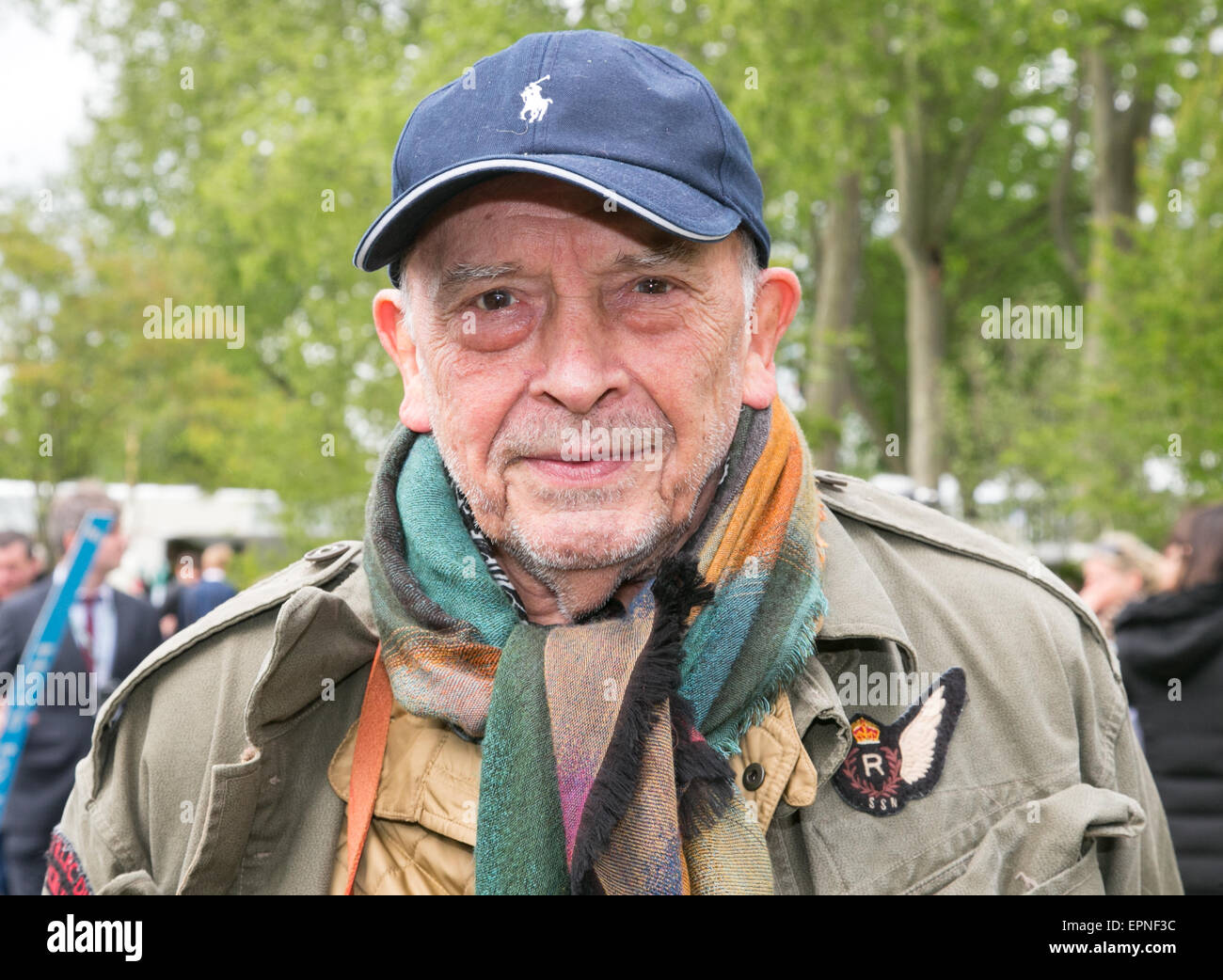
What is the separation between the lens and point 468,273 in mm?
1971

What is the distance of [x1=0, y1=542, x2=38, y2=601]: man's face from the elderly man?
217 inches

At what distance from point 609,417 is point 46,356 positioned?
65.0 ft

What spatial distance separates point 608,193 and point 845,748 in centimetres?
95

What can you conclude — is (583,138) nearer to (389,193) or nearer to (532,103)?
(532,103)

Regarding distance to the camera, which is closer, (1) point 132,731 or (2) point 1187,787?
(1) point 132,731

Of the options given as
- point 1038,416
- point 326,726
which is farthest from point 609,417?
point 1038,416

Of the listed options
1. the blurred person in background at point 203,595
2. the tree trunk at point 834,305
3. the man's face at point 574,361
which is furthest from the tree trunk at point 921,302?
the man's face at point 574,361

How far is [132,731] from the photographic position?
2168mm

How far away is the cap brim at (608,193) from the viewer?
1.85 m

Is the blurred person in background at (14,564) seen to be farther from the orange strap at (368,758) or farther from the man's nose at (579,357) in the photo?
the man's nose at (579,357)

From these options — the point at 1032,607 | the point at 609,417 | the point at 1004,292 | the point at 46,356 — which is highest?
the point at 1004,292

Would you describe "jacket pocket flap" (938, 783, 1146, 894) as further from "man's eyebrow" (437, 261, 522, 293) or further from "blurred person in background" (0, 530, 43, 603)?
"blurred person in background" (0, 530, 43, 603)

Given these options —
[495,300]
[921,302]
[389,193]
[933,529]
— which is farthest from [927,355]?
[495,300]
